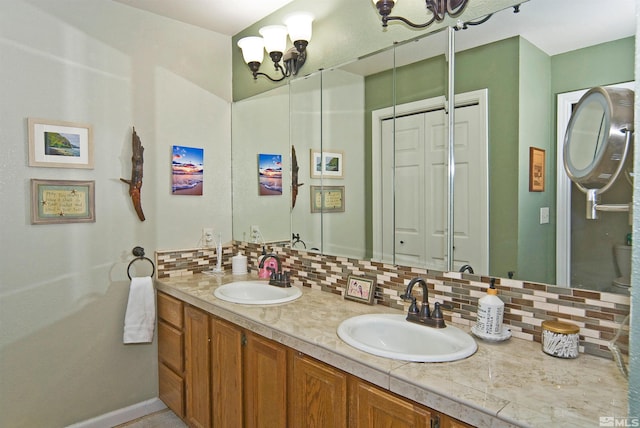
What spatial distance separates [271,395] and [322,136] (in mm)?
1397

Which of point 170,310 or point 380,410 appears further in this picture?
point 170,310

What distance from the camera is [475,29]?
1.57 m

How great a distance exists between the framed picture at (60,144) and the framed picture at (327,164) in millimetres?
1298

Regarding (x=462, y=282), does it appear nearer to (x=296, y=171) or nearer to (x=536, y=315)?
(x=536, y=315)

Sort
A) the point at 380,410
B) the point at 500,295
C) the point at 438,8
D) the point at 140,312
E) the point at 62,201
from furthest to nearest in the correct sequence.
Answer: the point at 140,312 → the point at 62,201 → the point at 438,8 → the point at 500,295 → the point at 380,410

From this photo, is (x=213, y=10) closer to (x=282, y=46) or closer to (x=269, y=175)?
(x=282, y=46)

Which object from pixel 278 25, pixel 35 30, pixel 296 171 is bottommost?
pixel 296 171

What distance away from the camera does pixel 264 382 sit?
5.49 feet

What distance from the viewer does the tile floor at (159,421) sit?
2.40m

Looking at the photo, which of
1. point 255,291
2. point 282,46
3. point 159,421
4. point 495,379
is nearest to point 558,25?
point 495,379

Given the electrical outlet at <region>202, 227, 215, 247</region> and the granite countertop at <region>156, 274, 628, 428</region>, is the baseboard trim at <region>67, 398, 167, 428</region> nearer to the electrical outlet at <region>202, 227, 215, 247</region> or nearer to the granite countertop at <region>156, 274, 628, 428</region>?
the electrical outlet at <region>202, 227, 215, 247</region>

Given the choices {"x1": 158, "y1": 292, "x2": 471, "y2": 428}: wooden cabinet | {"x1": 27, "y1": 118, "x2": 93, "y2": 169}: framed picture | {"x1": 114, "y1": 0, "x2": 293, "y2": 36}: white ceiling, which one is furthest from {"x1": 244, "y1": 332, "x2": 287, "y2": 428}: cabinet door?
{"x1": 114, "y1": 0, "x2": 293, "y2": 36}: white ceiling

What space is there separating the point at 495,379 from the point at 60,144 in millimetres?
2366

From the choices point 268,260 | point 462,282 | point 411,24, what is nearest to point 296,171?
point 268,260
